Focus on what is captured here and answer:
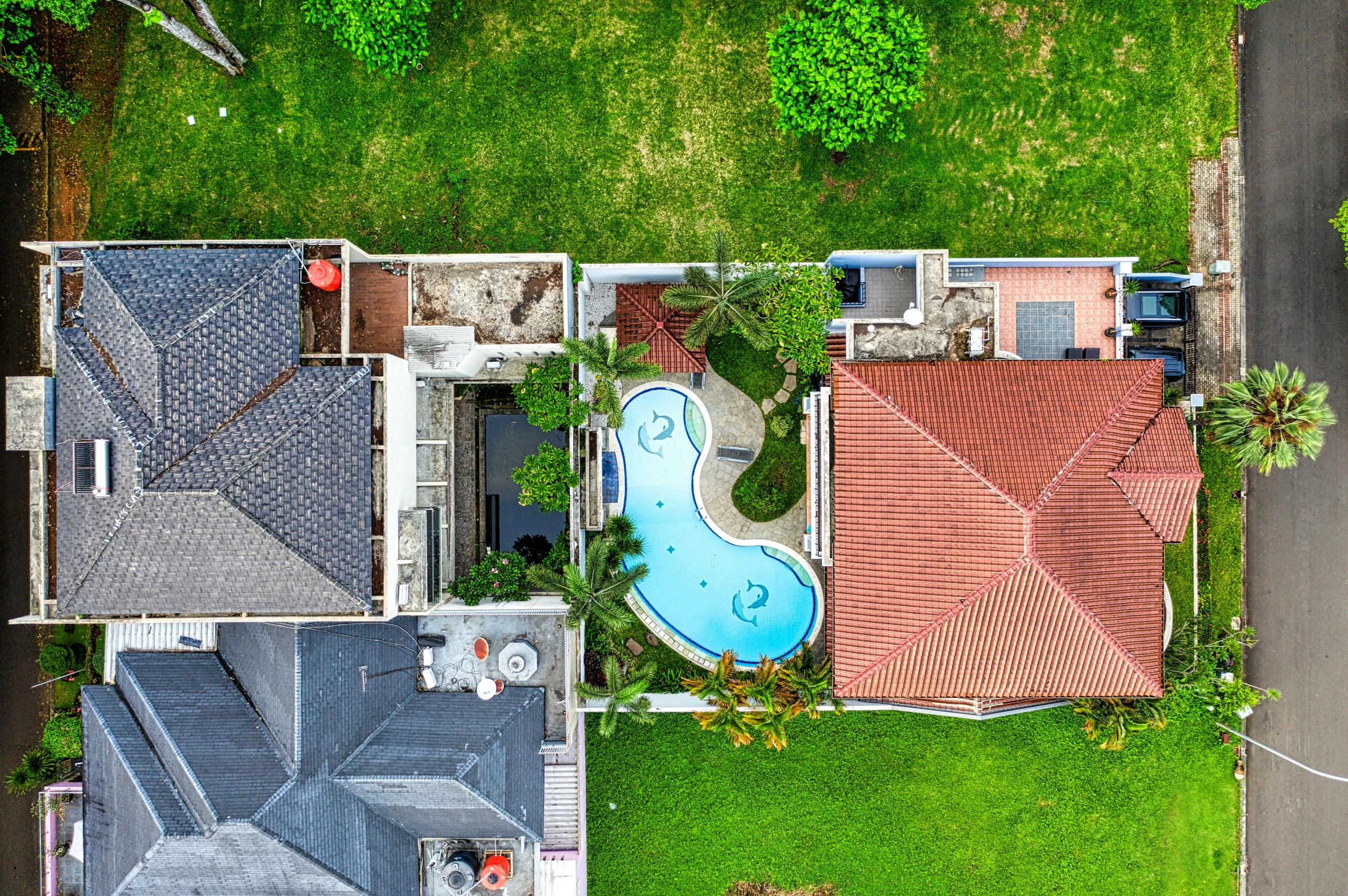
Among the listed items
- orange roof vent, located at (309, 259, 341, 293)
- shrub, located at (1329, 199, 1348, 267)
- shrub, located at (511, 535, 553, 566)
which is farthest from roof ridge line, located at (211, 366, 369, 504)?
shrub, located at (1329, 199, 1348, 267)

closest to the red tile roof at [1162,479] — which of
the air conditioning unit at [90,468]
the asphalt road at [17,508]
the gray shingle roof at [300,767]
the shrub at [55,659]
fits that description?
the gray shingle roof at [300,767]

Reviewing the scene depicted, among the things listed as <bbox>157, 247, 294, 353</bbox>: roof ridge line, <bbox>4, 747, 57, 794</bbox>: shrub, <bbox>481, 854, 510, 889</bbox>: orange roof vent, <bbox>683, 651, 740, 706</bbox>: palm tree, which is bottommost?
<bbox>481, 854, 510, 889</bbox>: orange roof vent

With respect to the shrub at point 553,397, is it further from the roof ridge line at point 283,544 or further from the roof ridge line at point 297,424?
the roof ridge line at point 283,544

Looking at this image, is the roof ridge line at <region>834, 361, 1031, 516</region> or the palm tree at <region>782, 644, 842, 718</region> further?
the palm tree at <region>782, 644, 842, 718</region>

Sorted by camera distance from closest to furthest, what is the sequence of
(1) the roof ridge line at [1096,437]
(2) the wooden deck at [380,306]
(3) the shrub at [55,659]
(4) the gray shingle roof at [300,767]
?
1. (1) the roof ridge line at [1096,437]
2. (4) the gray shingle roof at [300,767]
3. (2) the wooden deck at [380,306]
4. (3) the shrub at [55,659]

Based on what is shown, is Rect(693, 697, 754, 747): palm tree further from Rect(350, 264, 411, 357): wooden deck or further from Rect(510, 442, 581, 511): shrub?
Rect(350, 264, 411, 357): wooden deck

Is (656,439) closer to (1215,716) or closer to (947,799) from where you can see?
(947,799)

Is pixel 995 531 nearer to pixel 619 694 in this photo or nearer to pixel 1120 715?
pixel 1120 715
